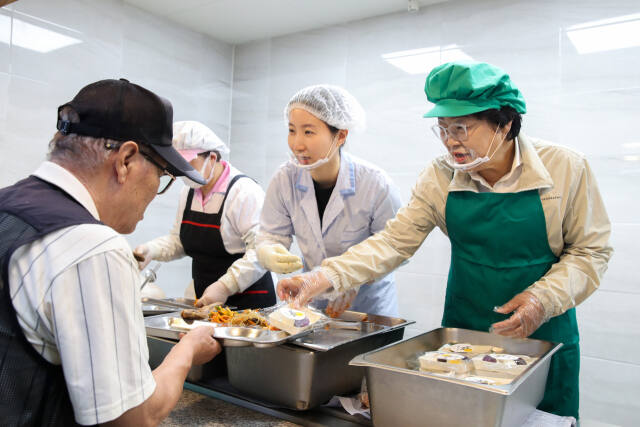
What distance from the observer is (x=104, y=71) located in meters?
3.56

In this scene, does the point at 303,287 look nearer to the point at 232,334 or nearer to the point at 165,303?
the point at 232,334

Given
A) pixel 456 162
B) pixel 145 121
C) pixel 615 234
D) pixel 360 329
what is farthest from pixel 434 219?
pixel 615 234

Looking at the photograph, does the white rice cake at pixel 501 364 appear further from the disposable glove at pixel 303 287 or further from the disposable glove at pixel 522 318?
the disposable glove at pixel 303 287

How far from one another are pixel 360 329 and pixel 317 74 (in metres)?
2.91

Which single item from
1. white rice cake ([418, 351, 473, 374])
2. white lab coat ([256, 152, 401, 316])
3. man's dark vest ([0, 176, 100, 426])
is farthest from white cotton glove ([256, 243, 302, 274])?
man's dark vest ([0, 176, 100, 426])

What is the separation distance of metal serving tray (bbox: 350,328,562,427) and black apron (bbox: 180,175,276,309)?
57.4 inches

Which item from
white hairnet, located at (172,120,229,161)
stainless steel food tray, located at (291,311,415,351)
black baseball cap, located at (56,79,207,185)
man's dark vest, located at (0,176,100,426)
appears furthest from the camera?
white hairnet, located at (172,120,229,161)

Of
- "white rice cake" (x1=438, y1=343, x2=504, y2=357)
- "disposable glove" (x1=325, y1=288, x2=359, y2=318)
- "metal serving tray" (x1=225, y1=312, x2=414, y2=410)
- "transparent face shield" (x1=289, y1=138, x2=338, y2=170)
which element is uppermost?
"transparent face shield" (x1=289, y1=138, x2=338, y2=170)

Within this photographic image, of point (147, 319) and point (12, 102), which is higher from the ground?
point (12, 102)

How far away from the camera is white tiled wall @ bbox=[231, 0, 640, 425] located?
2.94 meters

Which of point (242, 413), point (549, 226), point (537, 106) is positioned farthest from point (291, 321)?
point (537, 106)

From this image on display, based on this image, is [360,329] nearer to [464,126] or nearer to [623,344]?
[464,126]

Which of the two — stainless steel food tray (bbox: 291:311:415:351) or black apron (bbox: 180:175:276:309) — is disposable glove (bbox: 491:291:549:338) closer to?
stainless steel food tray (bbox: 291:311:415:351)

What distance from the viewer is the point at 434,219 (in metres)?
1.96
